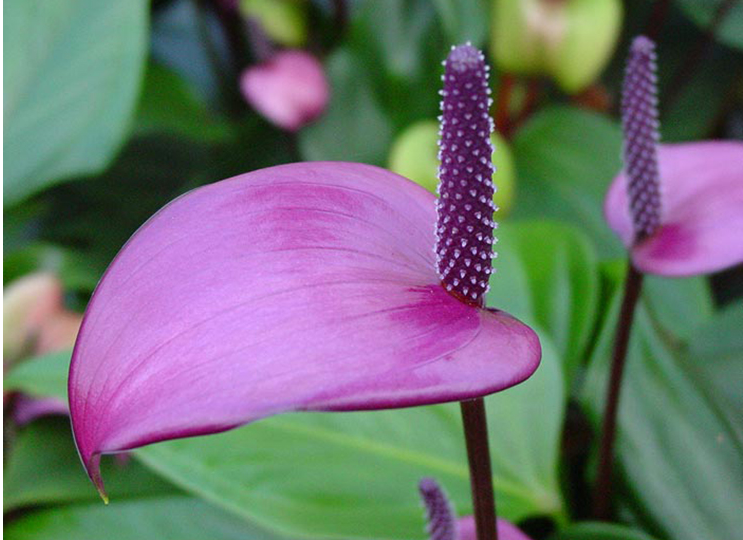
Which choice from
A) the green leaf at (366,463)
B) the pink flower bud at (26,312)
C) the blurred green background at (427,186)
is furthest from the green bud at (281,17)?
the green leaf at (366,463)

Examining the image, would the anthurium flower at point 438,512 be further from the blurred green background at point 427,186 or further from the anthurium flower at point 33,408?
the anthurium flower at point 33,408

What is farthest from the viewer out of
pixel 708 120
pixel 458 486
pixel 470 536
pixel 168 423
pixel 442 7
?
pixel 708 120

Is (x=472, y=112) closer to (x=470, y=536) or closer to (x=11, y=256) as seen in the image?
(x=470, y=536)

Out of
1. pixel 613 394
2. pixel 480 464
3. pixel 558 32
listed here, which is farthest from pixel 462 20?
pixel 480 464

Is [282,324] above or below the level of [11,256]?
above

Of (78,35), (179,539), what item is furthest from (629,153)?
(78,35)

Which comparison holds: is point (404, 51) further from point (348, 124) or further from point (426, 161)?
point (426, 161)

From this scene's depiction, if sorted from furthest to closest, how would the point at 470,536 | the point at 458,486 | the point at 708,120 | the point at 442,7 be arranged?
1. the point at 708,120
2. the point at 442,7
3. the point at 458,486
4. the point at 470,536
